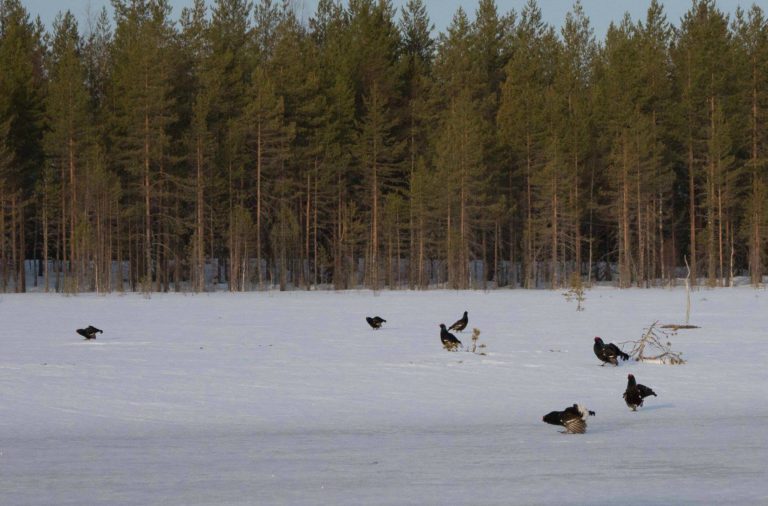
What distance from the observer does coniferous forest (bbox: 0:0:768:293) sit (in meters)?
55.2

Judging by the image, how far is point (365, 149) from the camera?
59.7 meters

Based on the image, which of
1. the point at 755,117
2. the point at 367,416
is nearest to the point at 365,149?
the point at 755,117

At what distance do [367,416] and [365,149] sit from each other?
46.5 m

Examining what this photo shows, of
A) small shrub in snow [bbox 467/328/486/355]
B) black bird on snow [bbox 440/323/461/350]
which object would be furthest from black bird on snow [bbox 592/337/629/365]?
black bird on snow [bbox 440/323/461/350]

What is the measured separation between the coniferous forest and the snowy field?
29.2 metres

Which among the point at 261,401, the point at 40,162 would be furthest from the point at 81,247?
the point at 261,401

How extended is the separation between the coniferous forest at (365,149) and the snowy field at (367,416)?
95.7 feet

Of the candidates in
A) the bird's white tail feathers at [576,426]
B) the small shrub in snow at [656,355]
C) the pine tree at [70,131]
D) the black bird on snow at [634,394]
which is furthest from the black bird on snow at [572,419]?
the pine tree at [70,131]

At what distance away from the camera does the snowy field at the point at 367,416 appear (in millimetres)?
9102

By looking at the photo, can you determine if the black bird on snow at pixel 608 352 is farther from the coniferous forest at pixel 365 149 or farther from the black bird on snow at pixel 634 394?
the coniferous forest at pixel 365 149

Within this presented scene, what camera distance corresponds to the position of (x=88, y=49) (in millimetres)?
72062

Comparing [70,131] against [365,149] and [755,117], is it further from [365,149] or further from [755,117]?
[755,117]

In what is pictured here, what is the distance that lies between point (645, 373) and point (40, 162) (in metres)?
50.3

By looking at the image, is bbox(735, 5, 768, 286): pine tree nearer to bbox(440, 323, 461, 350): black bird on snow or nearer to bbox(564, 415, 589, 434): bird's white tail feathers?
bbox(440, 323, 461, 350): black bird on snow
